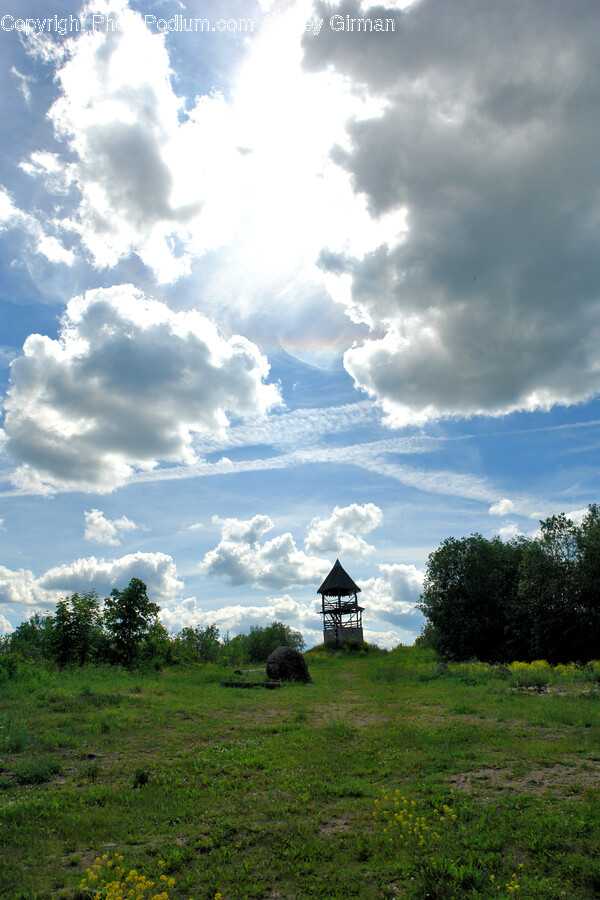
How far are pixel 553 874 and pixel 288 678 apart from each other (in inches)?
733

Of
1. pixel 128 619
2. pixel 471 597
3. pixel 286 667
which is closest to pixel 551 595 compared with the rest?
pixel 471 597

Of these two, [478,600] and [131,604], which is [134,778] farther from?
[478,600]

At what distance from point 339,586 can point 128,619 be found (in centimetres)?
2938

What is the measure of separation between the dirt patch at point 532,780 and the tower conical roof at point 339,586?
44.9 meters

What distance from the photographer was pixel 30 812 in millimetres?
7105

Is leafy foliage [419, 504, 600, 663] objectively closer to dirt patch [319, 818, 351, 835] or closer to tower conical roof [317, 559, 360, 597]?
tower conical roof [317, 559, 360, 597]

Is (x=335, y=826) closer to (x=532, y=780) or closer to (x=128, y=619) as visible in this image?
(x=532, y=780)

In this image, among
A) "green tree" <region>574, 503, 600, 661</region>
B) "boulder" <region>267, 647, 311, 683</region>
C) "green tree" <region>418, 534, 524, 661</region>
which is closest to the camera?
"boulder" <region>267, 647, 311, 683</region>

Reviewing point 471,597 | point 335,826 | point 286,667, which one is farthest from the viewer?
point 471,597

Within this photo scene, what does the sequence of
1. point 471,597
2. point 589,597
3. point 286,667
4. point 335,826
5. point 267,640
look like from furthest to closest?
point 267,640 → point 471,597 → point 589,597 → point 286,667 → point 335,826

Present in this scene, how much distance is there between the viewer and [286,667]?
22688mm

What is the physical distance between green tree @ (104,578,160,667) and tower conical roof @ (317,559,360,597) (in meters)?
28.4

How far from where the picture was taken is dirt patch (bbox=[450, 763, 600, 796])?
7.21 meters

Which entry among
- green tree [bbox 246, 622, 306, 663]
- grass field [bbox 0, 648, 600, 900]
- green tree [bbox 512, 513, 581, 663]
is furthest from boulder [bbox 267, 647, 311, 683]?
green tree [bbox 246, 622, 306, 663]
